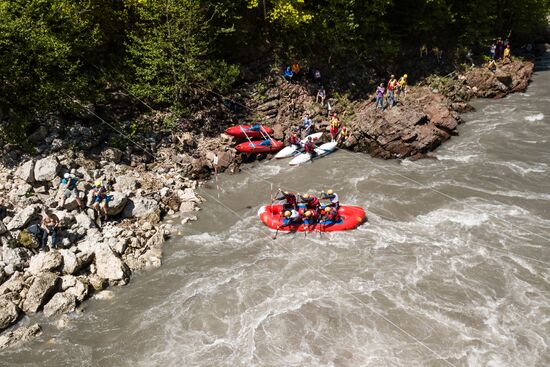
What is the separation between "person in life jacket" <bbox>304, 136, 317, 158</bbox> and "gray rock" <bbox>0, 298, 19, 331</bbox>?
1296 cm

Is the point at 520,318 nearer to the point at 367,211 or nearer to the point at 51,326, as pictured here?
the point at 367,211

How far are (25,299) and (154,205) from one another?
5225 mm

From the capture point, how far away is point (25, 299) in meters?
11.0

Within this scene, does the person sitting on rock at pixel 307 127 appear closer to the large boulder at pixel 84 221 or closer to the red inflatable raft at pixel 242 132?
the red inflatable raft at pixel 242 132

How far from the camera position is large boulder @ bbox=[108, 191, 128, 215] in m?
14.1

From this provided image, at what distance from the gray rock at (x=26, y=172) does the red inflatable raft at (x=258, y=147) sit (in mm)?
8537

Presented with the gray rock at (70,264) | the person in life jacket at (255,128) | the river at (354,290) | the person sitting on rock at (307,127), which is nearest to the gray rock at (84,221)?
the gray rock at (70,264)

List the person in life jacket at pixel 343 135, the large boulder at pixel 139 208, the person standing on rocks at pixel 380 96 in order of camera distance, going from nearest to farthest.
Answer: the large boulder at pixel 139 208 → the person in life jacket at pixel 343 135 → the person standing on rocks at pixel 380 96

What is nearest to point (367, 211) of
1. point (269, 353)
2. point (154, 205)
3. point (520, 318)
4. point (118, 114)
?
point (520, 318)

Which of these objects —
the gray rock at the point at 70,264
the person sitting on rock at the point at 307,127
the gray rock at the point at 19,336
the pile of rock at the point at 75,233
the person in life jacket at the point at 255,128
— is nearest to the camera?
the gray rock at the point at 19,336

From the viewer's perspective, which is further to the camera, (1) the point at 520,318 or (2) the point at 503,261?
(2) the point at 503,261

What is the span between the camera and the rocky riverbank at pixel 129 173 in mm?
11617

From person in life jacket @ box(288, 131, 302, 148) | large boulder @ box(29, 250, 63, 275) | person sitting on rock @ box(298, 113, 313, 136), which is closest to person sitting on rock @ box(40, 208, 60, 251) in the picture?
large boulder @ box(29, 250, 63, 275)

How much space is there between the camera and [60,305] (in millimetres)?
10945
